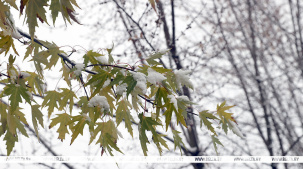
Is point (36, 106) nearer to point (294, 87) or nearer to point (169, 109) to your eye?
point (169, 109)

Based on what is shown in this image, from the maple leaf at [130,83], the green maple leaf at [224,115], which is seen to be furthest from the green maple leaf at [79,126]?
the green maple leaf at [224,115]

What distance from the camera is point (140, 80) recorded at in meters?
1.33

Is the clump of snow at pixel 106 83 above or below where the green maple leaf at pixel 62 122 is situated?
above

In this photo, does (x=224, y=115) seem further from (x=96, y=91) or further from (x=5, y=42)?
(x=5, y=42)

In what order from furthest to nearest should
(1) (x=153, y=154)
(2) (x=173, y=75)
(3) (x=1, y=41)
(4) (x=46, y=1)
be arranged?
(1) (x=153, y=154) → (2) (x=173, y=75) → (3) (x=1, y=41) → (4) (x=46, y=1)

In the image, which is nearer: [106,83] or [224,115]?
[106,83]

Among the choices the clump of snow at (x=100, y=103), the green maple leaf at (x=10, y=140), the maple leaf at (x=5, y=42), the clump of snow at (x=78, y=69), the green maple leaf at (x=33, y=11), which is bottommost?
the green maple leaf at (x=10, y=140)

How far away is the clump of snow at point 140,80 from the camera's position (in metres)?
1.32

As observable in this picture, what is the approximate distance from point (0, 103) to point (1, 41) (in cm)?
48

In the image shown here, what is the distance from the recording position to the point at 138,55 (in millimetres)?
3752

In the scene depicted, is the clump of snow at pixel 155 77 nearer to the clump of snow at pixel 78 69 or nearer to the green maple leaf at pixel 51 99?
the clump of snow at pixel 78 69

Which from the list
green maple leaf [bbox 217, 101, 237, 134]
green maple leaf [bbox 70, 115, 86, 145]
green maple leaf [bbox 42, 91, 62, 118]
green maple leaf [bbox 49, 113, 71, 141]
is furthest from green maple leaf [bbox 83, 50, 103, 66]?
green maple leaf [bbox 217, 101, 237, 134]

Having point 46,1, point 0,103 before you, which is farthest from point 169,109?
point 0,103

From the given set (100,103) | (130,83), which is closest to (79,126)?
(100,103)
